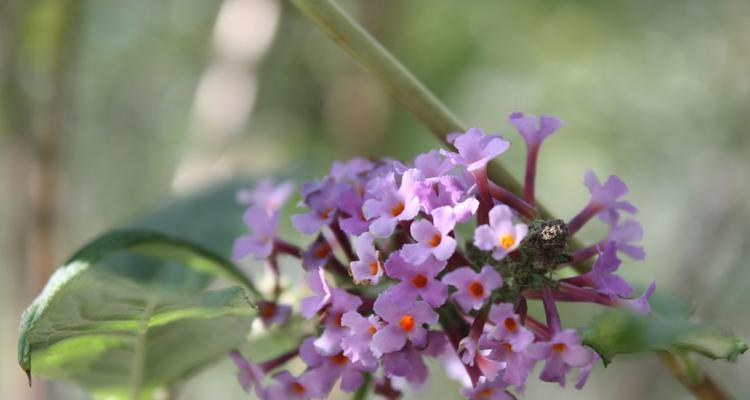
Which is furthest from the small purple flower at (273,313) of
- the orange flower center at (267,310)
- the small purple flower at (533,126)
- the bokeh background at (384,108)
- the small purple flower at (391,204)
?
the bokeh background at (384,108)

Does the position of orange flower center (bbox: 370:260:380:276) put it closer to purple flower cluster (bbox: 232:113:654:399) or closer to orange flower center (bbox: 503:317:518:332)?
purple flower cluster (bbox: 232:113:654:399)

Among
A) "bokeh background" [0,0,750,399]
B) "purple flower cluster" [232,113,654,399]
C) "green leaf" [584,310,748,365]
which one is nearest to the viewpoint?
"green leaf" [584,310,748,365]

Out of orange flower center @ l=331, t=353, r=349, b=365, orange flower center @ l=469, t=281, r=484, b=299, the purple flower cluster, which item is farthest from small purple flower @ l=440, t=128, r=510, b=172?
orange flower center @ l=331, t=353, r=349, b=365

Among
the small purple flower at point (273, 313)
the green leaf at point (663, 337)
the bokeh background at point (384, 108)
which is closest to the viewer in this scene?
the green leaf at point (663, 337)

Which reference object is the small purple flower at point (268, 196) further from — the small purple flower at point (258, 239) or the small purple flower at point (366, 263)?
the small purple flower at point (366, 263)

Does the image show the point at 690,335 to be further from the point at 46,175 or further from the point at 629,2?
the point at 629,2
